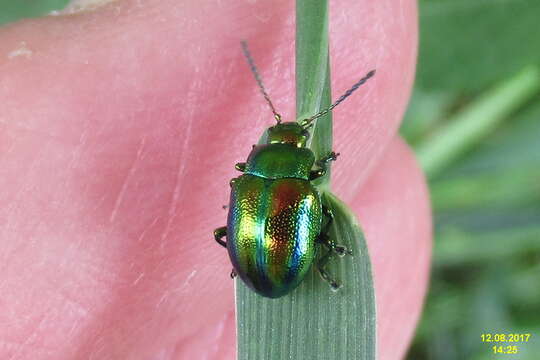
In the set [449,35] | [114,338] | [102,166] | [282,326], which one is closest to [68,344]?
[114,338]

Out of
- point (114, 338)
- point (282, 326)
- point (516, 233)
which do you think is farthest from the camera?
point (516, 233)

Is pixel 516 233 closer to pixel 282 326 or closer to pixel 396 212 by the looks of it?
pixel 396 212

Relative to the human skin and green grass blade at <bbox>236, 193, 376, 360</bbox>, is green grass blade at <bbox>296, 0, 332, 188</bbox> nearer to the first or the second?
green grass blade at <bbox>236, 193, 376, 360</bbox>

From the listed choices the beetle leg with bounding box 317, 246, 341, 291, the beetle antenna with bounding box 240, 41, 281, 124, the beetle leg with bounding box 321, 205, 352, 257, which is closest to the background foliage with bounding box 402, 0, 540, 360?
the beetle antenna with bounding box 240, 41, 281, 124

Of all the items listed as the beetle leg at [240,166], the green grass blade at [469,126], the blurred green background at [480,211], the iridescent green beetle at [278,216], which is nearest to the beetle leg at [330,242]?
the iridescent green beetle at [278,216]

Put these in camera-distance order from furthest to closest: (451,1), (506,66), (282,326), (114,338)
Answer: (506,66) → (451,1) → (114,338) → (282,326)

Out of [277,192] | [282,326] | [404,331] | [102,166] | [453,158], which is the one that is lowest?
[282,326]
